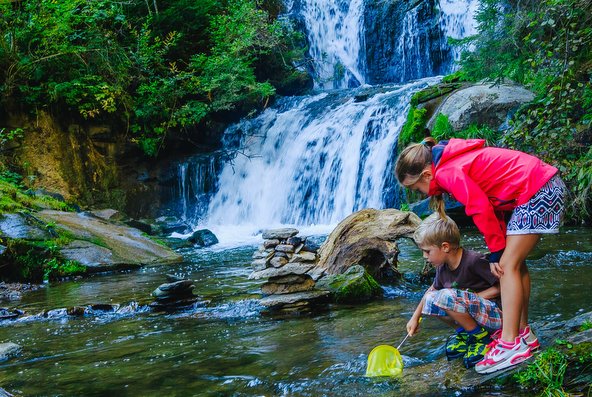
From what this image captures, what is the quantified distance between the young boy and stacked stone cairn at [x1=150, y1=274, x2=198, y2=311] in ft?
13.0

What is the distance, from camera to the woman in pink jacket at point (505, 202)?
3.33m

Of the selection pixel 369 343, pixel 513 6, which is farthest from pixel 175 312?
pixel 513 6

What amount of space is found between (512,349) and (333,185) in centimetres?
1292

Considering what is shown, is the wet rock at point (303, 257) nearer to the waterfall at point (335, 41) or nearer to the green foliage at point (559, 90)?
the green foliage at point (559, 90)

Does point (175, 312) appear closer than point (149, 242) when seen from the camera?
Yes

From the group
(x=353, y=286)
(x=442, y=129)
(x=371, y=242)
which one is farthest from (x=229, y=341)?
(x=442, y=129)

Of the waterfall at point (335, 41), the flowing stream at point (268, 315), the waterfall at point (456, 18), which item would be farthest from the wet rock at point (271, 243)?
the waterfall at point (335, 41)

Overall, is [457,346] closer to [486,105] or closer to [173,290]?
[173,290]

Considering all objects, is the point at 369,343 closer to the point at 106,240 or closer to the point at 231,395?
the point at 231,395

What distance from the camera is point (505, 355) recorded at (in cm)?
333

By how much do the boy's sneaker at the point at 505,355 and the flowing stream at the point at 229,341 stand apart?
0.17 m

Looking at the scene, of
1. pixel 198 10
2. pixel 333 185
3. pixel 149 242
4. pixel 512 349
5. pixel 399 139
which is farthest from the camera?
pixel 198 10

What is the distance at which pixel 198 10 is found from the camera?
19.5 m

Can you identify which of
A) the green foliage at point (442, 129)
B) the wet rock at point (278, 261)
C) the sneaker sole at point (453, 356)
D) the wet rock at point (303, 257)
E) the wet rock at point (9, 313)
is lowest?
the wet rock at point (9, 313)
